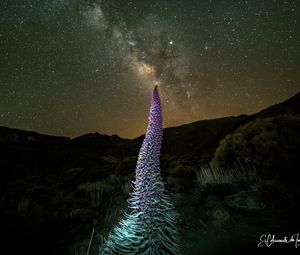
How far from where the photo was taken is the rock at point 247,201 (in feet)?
15.0

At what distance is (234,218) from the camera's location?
177 inches

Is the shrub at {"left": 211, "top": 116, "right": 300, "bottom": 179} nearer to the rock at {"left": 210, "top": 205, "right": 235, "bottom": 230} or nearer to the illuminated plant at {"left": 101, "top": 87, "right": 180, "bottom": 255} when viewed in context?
the rock at {"left": 210, "top": 205, "right": 235, "bottom": 230}

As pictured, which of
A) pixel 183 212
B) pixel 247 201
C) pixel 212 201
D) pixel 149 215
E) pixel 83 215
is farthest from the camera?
pixel 83 215

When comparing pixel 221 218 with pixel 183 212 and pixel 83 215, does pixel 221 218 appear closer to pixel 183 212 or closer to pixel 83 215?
pixel 183 212

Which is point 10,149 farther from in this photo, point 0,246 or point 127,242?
point 127,242

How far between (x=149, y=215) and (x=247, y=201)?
2064 millimetres

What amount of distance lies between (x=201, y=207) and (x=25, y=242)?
3.79 m

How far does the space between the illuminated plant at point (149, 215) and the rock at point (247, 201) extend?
5.22 feet

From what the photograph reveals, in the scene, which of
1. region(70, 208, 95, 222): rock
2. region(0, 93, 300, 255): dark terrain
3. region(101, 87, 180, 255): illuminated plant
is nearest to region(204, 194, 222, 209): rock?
region(0, 93, 300, 255): dark terrain

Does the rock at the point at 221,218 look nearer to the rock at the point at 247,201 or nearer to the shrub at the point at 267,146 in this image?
the rock at the point at 247,201

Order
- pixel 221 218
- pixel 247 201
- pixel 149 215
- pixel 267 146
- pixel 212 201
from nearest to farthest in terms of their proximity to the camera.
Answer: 1. pixel 149 215
2. pixel 221 218
3. pixel 247 201
4. pixel 212 201
5. pixel 267 146

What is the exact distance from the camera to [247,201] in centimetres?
471

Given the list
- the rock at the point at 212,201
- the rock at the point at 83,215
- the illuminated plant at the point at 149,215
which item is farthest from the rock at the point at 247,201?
the rock at the point at 83,215

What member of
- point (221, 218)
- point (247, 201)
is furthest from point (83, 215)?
point (247, 201)
